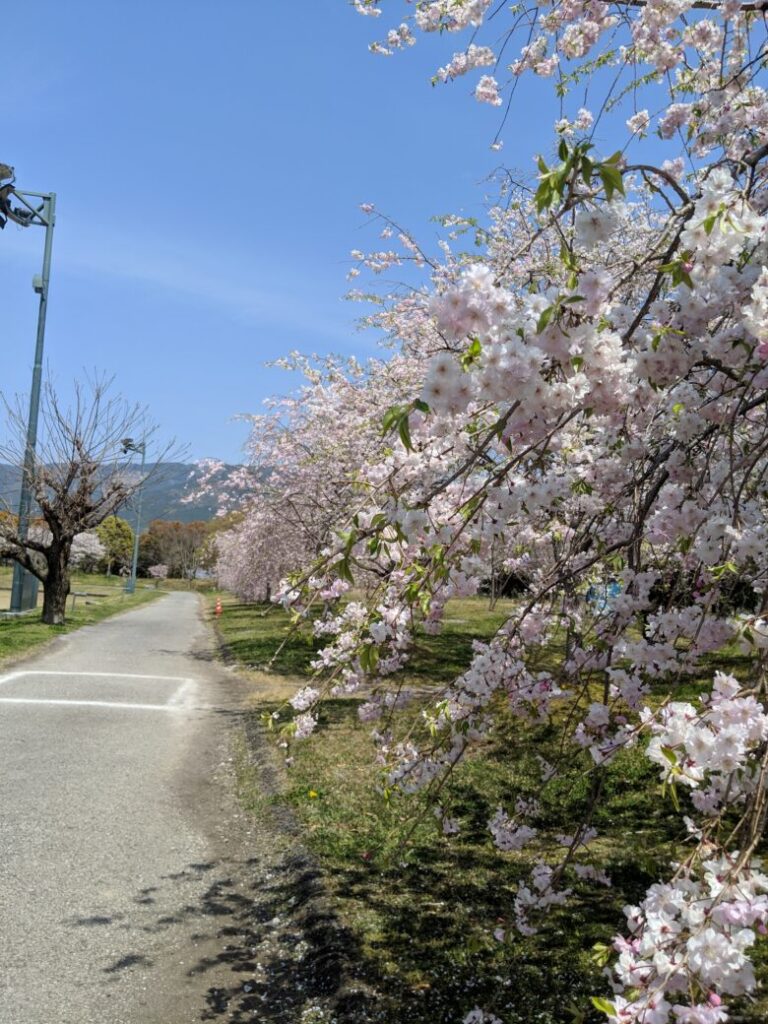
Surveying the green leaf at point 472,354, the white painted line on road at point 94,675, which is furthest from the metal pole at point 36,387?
the green leaf at point 472,354

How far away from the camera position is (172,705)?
9.61 m

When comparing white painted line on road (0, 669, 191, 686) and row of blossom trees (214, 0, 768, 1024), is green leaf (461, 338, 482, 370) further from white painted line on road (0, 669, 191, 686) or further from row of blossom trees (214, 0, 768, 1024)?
white painted line on road (0, 669, 191, 686)

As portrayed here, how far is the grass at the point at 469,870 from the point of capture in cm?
334

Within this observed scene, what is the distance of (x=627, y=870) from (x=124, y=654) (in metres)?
11.2

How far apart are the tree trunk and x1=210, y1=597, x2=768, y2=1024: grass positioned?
994 centimetres

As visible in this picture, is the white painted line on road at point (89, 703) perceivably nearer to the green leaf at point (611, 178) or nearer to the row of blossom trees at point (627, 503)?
the row of blossom trees at point (627, 503)

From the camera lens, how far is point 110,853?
474 cm

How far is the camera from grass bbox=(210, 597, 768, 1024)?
3340 millimetres

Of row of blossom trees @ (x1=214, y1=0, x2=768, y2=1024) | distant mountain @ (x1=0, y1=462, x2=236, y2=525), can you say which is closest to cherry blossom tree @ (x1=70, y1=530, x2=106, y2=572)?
distant mountain @ (x1=0, y1=462, x2=236, y2=525)

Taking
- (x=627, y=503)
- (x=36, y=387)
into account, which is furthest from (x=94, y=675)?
(x=627, y=503)

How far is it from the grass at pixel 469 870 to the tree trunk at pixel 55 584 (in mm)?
9938

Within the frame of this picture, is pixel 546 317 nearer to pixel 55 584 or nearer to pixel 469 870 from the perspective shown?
pixel 469 870

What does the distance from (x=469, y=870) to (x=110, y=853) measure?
2088 mm

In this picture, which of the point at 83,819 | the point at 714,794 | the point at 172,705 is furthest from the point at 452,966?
the point at 172,705
